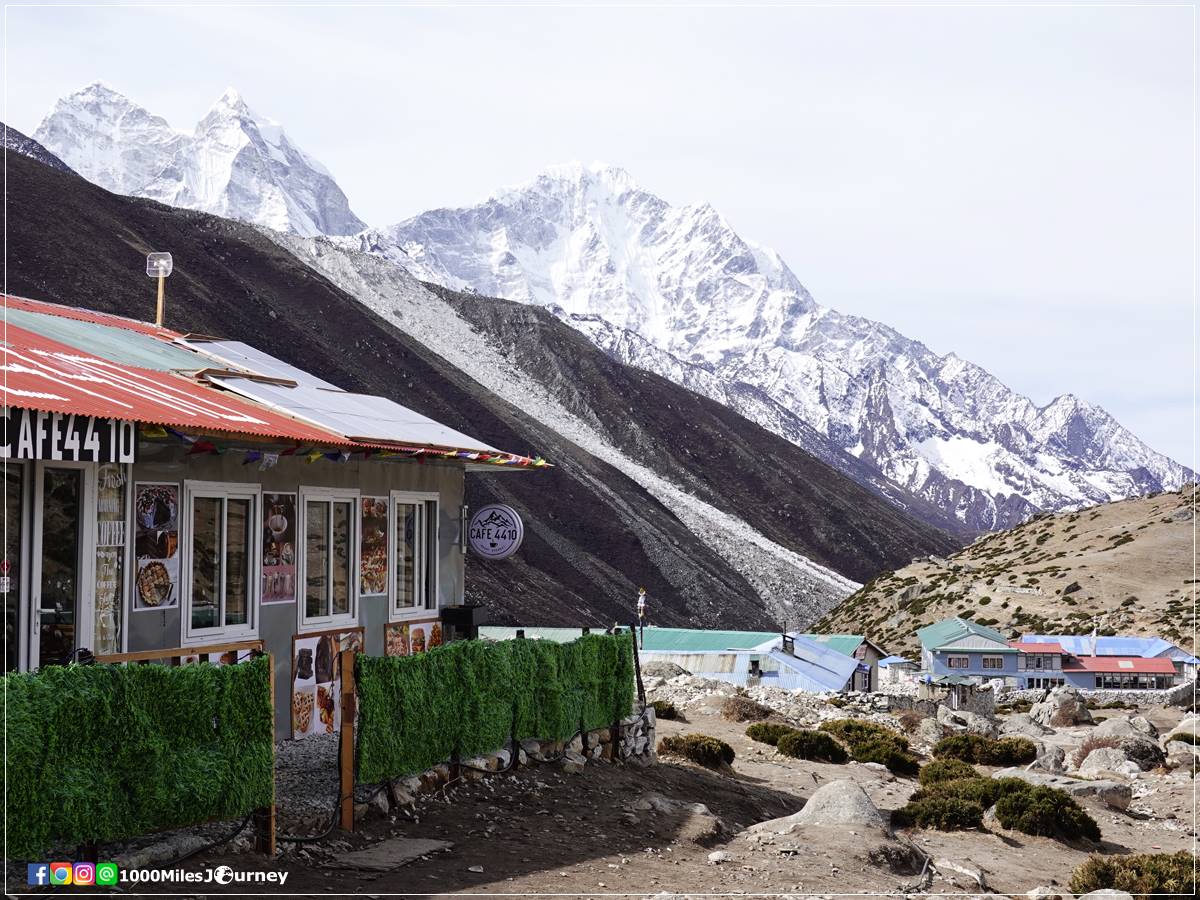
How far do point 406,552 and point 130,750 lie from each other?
303 inches

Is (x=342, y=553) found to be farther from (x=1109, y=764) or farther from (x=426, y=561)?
(x=1109, y=764)

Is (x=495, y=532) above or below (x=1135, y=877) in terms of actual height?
above

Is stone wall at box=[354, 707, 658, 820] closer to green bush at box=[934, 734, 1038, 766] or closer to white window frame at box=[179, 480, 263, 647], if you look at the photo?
white window frame at box=[179, 480, 263, 647]

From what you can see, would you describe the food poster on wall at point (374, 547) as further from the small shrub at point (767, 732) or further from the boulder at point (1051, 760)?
the boulder at point (1051, 760)

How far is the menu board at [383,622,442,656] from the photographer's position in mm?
15969

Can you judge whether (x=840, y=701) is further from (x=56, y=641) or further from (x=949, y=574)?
(x=949, y=574)

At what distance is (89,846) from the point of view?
8648mm

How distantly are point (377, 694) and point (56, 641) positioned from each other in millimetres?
2917

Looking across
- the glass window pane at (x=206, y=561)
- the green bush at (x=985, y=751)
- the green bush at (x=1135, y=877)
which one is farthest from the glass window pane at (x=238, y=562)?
the green bush at (x=985, y=751)

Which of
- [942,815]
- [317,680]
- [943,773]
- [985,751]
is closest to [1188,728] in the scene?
[985,751]

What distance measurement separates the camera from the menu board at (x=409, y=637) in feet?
52.4

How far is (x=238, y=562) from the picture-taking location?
1332 centimetres

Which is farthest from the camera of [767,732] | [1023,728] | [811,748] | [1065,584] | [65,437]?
[1065,584]

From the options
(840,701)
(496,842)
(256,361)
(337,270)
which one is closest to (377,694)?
(496,842)
